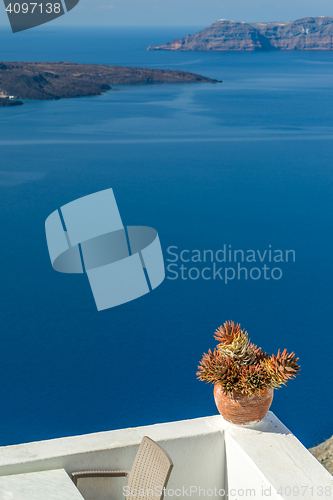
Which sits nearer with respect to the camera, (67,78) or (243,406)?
(243,406)

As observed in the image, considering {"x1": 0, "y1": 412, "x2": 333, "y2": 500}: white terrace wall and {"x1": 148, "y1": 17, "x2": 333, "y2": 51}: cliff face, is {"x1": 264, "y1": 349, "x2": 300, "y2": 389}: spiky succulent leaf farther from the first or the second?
{"x1": 148, "y1": 17, "x2": 333, "y2": 51}: cliff face

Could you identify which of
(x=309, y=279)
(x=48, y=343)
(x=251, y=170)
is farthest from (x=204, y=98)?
(x=48, y=343)

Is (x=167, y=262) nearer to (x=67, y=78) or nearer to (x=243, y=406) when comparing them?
(x=243, y=406)

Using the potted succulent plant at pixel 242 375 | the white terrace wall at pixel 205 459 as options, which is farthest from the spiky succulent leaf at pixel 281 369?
the white terrace wall at pixel 205 459

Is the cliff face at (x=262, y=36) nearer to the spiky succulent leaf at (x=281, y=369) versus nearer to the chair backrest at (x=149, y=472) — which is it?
the spiky succulent leaf at (x=281, y=369)

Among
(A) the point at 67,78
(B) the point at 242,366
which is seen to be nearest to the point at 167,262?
(B) the point at 242,366

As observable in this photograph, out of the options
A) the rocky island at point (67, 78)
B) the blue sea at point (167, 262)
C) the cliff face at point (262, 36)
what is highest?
the cliff face at point (262, 36)
